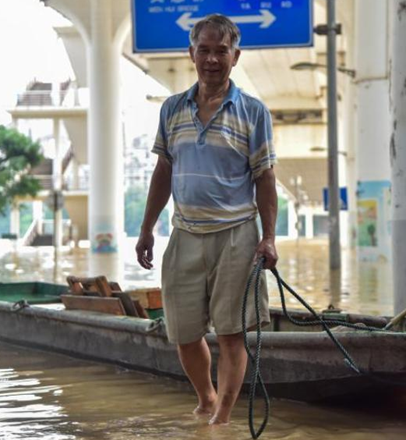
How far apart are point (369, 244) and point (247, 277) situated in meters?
23.7

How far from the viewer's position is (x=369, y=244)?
93.5 ft

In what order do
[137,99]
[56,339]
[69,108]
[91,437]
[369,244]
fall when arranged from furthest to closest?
1. [137,99]
2. [69,108]
3. [369,244]
4. [56,339]
5. [91,437]

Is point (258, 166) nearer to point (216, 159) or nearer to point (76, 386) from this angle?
point (216, 159)

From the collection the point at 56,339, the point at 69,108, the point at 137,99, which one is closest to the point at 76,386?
the point at 56,339

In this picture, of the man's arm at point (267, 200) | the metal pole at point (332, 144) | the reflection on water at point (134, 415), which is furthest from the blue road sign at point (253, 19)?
the man's arm at point (267, 200)

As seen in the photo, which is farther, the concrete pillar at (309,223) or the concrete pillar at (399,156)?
the concrete pillar at (309,223)

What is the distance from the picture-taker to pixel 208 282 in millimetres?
5348

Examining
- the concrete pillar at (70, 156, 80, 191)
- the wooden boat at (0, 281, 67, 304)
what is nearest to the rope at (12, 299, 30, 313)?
the wooden boat at (0, 281, 67, 304)

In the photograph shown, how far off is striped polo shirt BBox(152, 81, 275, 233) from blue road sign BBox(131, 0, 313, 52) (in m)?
13.7

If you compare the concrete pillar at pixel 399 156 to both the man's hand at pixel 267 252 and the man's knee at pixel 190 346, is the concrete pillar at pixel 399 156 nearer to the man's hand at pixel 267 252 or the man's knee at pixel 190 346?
the man's knee at pixel 190 346

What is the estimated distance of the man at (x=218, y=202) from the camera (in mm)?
5262

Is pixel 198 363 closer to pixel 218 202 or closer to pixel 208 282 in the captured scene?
pixel 208 282

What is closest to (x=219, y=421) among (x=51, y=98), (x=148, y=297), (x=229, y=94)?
(x=229, y=94)

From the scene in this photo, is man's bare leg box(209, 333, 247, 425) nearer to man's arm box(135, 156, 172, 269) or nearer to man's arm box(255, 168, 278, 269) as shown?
man's arm box(255, 168, 278, 269)
